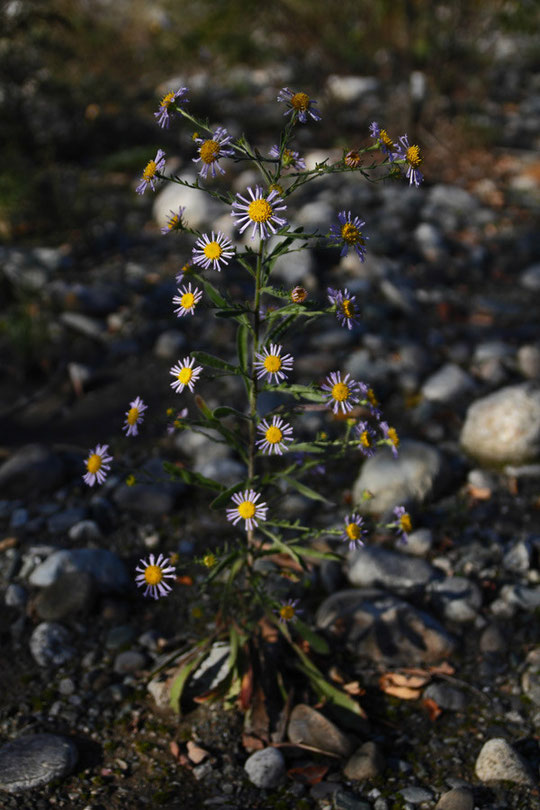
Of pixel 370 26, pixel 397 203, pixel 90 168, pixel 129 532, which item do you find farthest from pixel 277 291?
pixel 370 26

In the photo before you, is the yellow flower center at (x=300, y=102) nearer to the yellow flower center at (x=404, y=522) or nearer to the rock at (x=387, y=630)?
the yellow flower center at (x=404, y=522)

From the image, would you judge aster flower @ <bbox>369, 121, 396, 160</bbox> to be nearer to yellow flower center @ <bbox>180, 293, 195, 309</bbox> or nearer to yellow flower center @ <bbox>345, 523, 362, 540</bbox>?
yellow flower center @ <bbox>180, 293, 195, 309</bbox>

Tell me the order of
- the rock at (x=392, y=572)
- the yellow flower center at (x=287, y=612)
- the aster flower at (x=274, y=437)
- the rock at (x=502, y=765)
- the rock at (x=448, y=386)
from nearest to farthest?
the aster flower at (x=274, y=437)
the rock at (x=502, y=765)
the yellow flower center at (x=287, y=612)
the rock at (x=392, y=572)
the rock at (x=448, y=386)

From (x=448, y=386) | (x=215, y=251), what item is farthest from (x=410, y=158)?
(x=448, y=386)

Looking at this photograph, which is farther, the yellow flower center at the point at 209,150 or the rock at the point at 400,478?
the rock at the point at 400,478

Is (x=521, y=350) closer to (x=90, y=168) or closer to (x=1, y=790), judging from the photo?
(x=1, y=790)

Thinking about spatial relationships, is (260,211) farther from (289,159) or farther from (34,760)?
(34,760)

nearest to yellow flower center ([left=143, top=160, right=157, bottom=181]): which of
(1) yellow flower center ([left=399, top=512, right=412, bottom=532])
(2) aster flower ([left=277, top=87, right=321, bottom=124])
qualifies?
(2) aster flower ([left=277, top=87, right=321, bottom=124])

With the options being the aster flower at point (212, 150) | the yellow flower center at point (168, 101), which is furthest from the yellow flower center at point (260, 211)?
the yellow flower center at point (168, 101)
